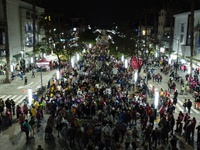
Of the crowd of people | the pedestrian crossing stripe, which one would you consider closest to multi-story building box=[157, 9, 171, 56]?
the crowd of people

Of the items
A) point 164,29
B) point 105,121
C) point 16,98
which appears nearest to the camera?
point 105,121

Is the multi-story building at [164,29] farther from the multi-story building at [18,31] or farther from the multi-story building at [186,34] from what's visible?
the multi-story building at [18,31]

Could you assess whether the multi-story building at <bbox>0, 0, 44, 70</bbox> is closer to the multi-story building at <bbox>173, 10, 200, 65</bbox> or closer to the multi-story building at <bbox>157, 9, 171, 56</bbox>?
the multi-story building at <bbox>173, 10, 200, 65</bbox>

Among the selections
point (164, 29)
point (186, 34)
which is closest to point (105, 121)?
point (186, 34)

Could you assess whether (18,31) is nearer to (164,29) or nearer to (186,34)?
(186,34)

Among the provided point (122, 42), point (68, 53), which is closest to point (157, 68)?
point (122, 42)

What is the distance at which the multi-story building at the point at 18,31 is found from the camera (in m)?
46.0

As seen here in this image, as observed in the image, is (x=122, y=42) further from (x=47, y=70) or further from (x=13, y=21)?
(x=13, y=21)

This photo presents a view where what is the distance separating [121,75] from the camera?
34.7 m

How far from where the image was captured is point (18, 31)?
51.7 metres

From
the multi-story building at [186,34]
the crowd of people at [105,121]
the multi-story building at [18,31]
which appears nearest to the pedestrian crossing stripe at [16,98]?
the crowd of people at [105,121]

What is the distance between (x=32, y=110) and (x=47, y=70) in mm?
29936

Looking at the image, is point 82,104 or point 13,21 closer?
point 82,104

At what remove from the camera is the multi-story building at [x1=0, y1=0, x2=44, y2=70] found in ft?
151
